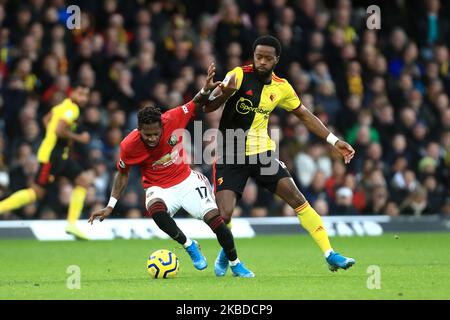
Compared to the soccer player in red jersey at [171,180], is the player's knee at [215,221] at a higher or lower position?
lower

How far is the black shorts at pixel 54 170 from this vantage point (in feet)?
51.0

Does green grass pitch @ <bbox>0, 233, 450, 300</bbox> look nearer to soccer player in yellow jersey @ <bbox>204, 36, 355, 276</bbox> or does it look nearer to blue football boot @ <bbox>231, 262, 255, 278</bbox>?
blue football boot @ <bbox>231, 262, 255, 278</bbox>

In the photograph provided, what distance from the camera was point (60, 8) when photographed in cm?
→ 1847

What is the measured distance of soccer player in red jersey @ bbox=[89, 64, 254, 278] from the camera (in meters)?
10.3

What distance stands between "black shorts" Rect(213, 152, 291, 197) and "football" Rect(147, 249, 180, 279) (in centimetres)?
87

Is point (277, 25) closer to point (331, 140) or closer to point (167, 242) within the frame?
point (167, 242)

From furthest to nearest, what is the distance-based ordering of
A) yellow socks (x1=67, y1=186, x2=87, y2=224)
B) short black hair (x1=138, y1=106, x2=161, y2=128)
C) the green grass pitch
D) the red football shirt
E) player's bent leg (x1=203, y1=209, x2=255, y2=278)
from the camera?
1. yellow socks (x1=67, y1=186, x2=87, y2=224)
2. the red football shirt
3. player's bent leg (x1=203, y1=209, x2=255, y2=278)
4. short black hair (x1=138, y1=106, x2=161, y2=128)
5. the green grass pitch

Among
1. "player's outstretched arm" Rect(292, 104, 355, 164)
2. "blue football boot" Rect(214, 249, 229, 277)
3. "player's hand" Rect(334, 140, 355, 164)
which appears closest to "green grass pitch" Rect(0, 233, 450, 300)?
"blue football boot" Rect(214, 249, 229, 277)

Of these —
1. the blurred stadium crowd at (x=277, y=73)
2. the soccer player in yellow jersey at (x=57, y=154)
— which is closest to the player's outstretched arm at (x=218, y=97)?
the soccer player in yellow jersey at (x=57, y=154)

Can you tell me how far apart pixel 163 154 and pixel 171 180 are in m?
0.29

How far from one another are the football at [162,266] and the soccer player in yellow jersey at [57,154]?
5181 millimetres

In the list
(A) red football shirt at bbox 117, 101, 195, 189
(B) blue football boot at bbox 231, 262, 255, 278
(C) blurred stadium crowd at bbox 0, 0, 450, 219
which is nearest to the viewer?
(B) blue football boot at bbox 231, 262, 255, 278

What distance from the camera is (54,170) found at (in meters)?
15.5

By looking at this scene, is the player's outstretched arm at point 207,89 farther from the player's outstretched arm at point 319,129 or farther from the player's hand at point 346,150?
the player's hand at point 346,150
